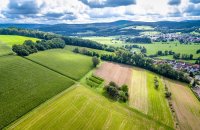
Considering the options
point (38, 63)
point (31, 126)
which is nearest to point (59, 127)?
point (31, 126)

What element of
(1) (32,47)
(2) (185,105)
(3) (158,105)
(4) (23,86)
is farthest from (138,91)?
(1) (32,47)

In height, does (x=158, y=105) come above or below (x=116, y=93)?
below

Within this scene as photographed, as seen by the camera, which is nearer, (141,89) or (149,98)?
(149,98)

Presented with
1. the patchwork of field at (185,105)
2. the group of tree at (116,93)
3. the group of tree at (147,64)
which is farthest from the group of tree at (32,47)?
the patchwork of field at (185,105)

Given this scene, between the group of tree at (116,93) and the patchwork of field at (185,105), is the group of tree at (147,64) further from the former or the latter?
the group of tree at (116,93)

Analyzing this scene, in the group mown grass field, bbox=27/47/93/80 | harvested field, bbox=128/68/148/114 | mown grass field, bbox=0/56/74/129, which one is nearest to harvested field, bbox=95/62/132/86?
harvested field, bbox=128/68/148/114

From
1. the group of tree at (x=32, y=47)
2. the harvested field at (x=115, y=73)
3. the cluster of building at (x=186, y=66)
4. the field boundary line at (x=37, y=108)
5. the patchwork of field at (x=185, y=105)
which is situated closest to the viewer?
the field boundary line at (x=37, y=108)

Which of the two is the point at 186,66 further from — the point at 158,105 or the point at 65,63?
the point at 65,63
